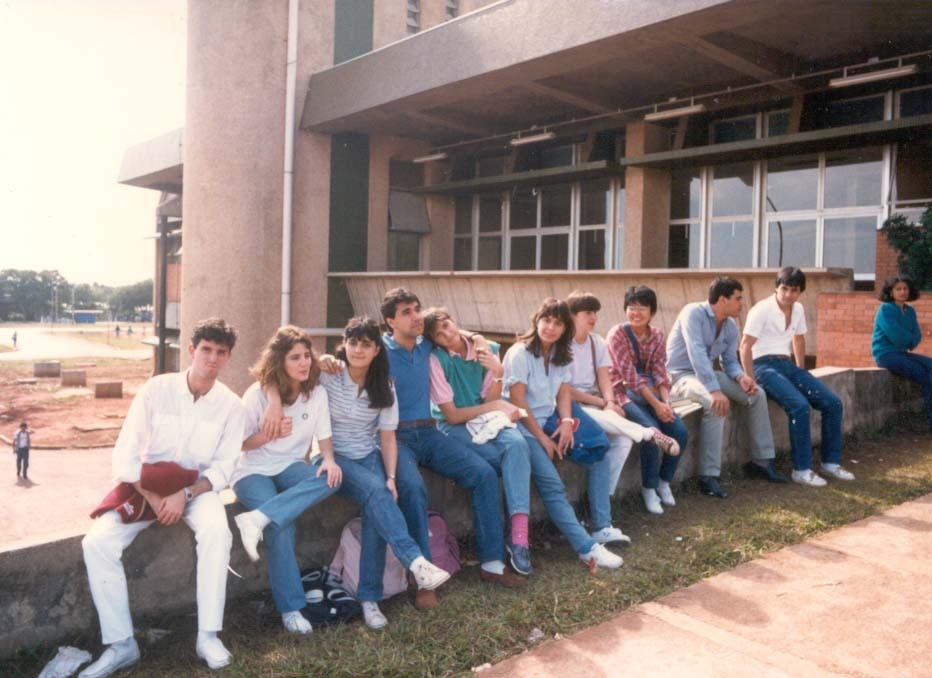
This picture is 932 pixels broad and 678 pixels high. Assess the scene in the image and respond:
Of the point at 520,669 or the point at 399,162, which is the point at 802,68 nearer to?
the point at 399,162

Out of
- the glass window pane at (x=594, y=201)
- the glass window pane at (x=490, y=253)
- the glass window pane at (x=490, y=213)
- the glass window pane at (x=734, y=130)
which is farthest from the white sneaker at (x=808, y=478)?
the glass window pane at (x=490, y=213)

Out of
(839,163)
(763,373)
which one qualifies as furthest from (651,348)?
(839,163)

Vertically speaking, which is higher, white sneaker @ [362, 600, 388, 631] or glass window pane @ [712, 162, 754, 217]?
glass window pane @ [712, 162, 754, 217]

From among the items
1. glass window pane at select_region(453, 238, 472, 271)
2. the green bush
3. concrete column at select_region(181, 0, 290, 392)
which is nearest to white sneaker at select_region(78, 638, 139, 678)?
the green bush

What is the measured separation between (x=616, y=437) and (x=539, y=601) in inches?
68.4

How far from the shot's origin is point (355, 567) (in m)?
4.15

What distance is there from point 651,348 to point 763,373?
126 cm

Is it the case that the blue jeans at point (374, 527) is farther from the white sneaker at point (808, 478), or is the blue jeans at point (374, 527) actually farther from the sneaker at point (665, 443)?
the white sneaker at point (808, 478)

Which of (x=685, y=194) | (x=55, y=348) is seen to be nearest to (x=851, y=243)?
(x=685, y=194)

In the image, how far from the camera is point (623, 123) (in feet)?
54.8

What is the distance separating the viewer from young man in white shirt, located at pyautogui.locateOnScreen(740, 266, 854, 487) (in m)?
6.30

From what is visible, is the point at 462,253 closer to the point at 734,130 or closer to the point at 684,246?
the point at 684,246

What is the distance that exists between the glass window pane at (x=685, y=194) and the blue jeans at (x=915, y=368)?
8.48 m

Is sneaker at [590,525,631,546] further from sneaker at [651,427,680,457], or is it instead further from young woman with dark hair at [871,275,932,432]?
young woman with dark hair at [871,275,932,432]
